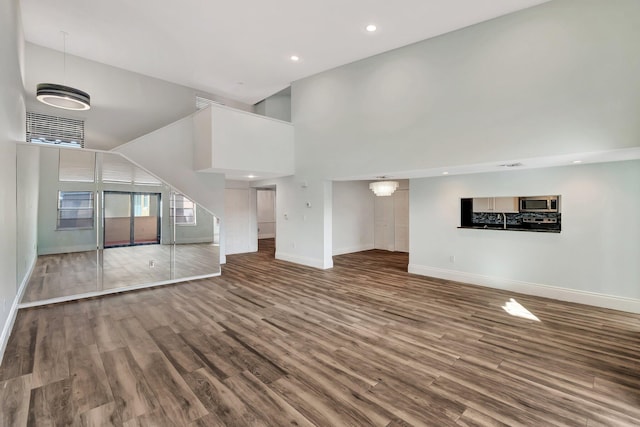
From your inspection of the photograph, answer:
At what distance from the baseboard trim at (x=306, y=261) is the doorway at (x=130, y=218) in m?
3.34

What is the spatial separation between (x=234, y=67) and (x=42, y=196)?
4587mm

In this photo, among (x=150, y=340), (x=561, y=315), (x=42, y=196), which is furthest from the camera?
(x=42, y=196)

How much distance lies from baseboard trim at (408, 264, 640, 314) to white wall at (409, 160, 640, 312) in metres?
0.01

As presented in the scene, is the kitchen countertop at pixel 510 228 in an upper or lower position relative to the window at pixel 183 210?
lower

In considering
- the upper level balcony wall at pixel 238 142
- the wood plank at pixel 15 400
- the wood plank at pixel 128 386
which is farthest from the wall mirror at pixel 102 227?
the wood plank at pixel 128 386

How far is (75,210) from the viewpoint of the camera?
4742 mm

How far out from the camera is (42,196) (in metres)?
4.54

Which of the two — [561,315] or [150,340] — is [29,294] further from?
[561,315]

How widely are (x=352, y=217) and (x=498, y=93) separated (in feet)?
18.8

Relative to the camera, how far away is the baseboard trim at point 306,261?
7.21 metres

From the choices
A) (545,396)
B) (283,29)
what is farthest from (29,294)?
(545,396)

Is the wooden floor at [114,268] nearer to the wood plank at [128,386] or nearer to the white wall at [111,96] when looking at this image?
the wood plank at [128,386]

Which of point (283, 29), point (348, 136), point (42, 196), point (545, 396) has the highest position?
point (283, 29)

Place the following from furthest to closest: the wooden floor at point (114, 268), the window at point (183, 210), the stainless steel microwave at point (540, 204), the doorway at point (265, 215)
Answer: the doorway at point (265, 215)
the window at point (183, 210)
the stainless steel microwave at point (540, 204)
the wooden floor at point (114, 268)
